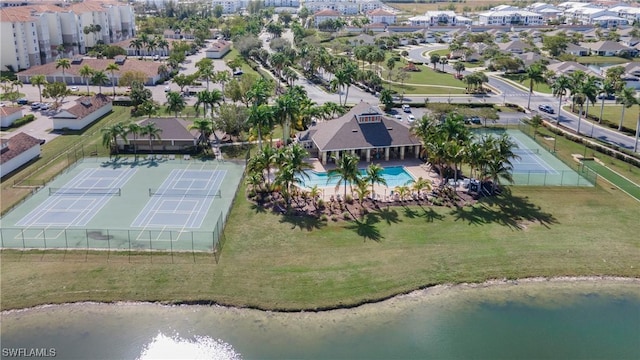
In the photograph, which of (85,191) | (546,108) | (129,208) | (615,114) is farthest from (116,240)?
(615,114)

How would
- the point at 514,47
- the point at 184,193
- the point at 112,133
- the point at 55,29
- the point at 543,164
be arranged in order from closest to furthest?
the point at 184,193 → the point at 543,164 → the point at 112,133 → the point at 55,29 → the point at 514,47

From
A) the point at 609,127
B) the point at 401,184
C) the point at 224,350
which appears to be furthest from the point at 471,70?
the point at 224,350

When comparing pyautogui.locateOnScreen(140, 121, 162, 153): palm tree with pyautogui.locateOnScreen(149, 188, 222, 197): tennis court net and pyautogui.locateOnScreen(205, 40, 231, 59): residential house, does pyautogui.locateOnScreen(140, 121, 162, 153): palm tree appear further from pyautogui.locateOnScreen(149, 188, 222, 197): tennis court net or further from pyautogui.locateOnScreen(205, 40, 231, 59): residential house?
pyautogui.locateOnScreen(205, 40, 231, 59): residential house

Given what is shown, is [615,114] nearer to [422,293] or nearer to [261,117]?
[261,117]

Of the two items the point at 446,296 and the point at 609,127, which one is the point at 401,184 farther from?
the point at 609,127

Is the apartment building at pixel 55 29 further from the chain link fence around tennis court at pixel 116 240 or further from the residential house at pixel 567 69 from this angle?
the residential house at pixel 567 69

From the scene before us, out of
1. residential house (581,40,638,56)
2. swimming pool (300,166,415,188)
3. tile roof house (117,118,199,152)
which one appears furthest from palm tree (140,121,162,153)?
residential house (581,40,638,56)

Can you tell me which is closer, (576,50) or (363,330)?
(363,330)
